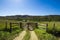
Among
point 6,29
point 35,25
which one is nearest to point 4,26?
point 6,29

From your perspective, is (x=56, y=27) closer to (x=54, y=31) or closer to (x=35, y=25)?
(x=54, y=31)

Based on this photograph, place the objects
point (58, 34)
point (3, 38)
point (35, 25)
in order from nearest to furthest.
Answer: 1. point (3, 38)
2. point (58, 34)
3. point (35, 25)

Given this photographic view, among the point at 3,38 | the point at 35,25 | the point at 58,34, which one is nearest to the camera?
the point at 3,38

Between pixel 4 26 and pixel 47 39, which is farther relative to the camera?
pixel 4 26

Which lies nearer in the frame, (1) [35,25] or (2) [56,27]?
(2) [56,27]

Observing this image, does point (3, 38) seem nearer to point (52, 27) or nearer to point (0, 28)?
point (0, 28)

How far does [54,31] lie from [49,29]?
74cm

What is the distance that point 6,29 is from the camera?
14422 millimetres

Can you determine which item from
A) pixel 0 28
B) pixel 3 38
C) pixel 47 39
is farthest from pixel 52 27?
pixel 3 38

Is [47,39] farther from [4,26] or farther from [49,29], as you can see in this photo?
[4,26]

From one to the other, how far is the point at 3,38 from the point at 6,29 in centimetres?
497

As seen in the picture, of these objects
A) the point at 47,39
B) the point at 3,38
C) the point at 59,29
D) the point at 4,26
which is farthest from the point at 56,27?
the point at 3,38

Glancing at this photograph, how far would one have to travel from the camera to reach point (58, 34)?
46.2 feet

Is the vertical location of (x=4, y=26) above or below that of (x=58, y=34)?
above
